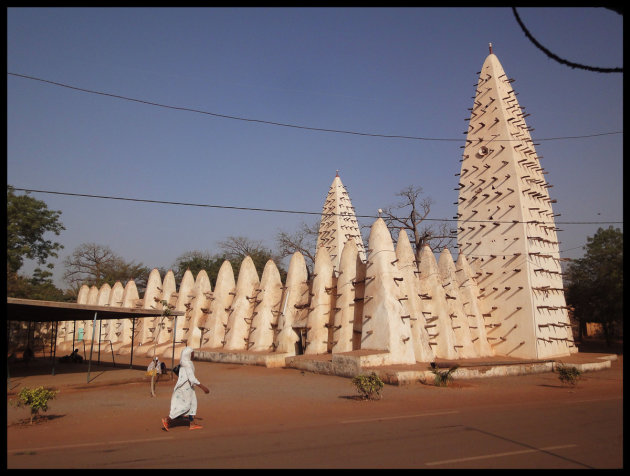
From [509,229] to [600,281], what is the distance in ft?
45.3

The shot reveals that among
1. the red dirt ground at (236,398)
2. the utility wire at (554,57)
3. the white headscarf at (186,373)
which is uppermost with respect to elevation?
the utility wire at (554,57)

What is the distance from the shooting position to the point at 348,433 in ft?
25.6

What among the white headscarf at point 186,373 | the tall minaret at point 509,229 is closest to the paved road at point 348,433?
the white headscarf at point 186,373

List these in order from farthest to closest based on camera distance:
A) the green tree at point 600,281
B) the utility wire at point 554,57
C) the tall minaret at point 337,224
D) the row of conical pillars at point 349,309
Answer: the tall minaret at point 337,224 → the green tree at point 600,281 → the row of conical pillars at point 349,309 → the utility wire at point 554,57

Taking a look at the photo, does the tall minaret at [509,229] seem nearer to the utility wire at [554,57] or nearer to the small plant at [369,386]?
the small plant at [369,386]

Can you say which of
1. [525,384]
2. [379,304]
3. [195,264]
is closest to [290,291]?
[379,304]

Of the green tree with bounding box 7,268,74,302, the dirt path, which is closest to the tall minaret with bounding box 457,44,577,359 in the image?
the dirt path

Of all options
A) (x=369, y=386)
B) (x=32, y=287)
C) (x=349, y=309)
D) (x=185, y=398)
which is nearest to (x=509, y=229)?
(x=349, y=309)

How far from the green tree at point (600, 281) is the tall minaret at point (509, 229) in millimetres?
8290

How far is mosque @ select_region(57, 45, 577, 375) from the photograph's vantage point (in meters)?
19.2

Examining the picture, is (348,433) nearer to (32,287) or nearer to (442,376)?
(442,376)

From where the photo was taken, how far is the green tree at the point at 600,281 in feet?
100

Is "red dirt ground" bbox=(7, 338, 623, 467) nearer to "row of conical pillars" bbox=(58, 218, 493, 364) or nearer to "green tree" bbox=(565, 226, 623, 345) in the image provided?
"row of conical pillars" bbox=(58, 218, 493, 364)
